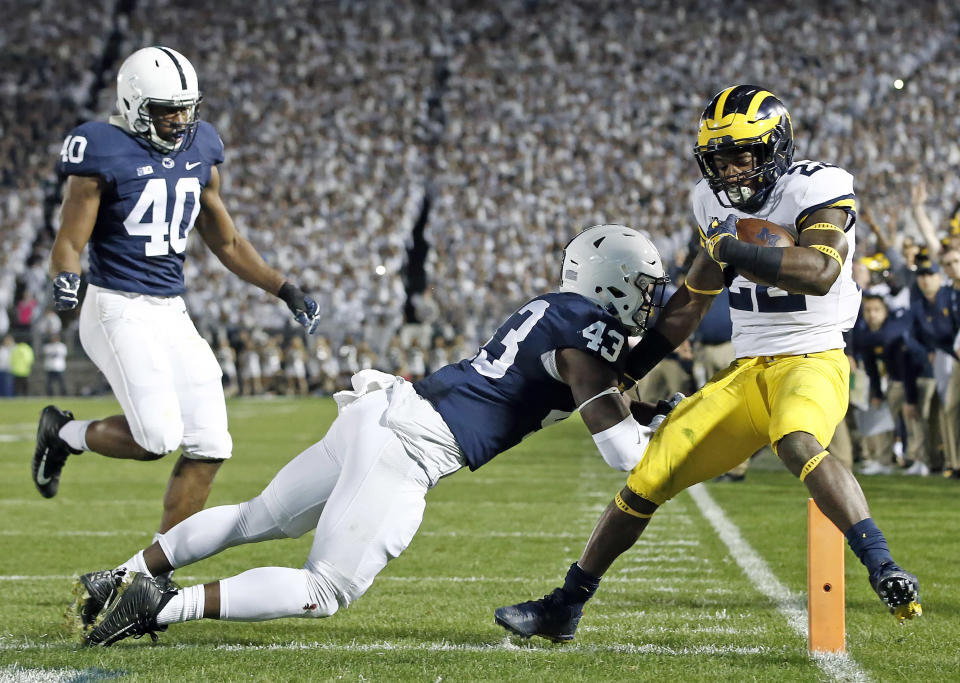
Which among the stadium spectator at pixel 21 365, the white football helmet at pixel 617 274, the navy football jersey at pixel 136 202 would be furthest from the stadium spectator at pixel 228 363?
the white football helmet at pixel 617 274

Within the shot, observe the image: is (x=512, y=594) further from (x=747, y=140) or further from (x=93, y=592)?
(x=747, y=140)

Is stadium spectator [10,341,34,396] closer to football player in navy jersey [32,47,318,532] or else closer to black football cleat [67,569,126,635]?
football player in navy jersey [32,47,318,532]

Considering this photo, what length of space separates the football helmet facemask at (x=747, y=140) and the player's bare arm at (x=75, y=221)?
2.05m

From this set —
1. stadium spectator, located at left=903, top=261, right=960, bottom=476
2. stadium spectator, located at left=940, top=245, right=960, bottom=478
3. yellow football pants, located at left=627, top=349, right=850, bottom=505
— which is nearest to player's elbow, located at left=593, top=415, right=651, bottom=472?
yellow football pants, located at left=627, top=349, right=850, bottom=505

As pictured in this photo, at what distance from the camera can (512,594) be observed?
4.72m

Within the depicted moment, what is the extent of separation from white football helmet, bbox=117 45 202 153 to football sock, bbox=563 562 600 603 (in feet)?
6.68

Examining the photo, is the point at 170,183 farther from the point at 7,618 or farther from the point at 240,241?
the point at 7,618

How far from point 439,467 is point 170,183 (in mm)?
1684

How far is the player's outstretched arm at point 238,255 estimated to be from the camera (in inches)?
189

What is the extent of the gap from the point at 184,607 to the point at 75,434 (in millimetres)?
1552

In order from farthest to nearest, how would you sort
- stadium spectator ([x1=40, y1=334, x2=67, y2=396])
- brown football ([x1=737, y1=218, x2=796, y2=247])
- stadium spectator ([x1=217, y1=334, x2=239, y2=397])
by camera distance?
stadium spectator ([x1=217, y1=334, x2=239, y2=397])
stadium spectator ([x1=40, y1=334, x2=67, y2=396])
brown football ([x1=737, y1=218, x2=796, y2=247])

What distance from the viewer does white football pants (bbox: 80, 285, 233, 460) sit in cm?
438

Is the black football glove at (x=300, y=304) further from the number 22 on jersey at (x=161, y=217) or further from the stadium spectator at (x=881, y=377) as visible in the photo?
the stadium spectator at (x=881, y=377)

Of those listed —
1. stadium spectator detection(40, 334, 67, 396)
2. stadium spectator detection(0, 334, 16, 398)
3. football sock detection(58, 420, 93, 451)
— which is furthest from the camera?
stadium spectator detection(0, 334, 16, 398)
